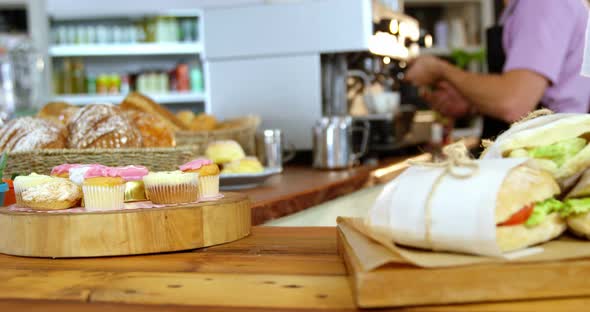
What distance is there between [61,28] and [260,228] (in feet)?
14.9

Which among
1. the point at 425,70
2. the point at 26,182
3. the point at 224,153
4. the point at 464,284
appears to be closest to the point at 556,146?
the point at 464,284

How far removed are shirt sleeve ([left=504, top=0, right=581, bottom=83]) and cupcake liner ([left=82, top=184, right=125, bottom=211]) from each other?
1789 millimetres

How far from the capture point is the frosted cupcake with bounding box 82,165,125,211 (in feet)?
3.34

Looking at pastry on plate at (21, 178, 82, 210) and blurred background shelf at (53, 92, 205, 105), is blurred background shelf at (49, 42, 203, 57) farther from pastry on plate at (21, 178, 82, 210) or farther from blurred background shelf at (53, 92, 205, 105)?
pastry on plate at (21, 178, 82, 210)

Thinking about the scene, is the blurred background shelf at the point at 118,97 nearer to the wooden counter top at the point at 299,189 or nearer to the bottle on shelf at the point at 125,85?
the bottle on shelf at the point at 125,85

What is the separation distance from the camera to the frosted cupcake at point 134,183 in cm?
113

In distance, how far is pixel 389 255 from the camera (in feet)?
2.23

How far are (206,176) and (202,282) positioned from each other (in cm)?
41

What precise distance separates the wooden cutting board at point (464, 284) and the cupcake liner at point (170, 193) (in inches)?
18.3

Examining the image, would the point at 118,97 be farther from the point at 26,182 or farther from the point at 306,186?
the point at 26,182

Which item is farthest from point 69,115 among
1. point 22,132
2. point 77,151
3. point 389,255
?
point 389,255

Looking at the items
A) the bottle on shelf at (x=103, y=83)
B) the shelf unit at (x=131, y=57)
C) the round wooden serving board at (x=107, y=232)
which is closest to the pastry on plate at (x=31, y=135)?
the round wooden serving board at (x=107, y=232)

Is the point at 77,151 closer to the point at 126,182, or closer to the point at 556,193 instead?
the point at 126,182

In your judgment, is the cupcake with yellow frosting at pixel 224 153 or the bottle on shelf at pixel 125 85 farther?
the bottle on shelf at pixel 125 85
